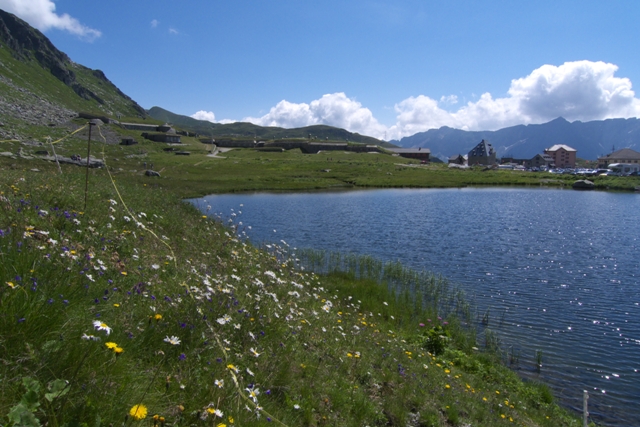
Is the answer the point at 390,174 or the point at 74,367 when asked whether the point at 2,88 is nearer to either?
the point at 390,174

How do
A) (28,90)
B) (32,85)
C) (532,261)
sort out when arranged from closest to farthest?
(532,261) < (28,90) < (32,85)

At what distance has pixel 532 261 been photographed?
2975 centimetres

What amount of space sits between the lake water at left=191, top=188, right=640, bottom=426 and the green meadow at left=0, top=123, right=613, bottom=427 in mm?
2258

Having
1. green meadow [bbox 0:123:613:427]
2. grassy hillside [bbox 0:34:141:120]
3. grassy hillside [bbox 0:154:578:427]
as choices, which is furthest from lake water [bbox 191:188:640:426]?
grassy hillside [bbox 0:34:141:120]

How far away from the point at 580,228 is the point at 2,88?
495 feet

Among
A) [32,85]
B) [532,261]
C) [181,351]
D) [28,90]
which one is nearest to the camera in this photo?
[181,351]

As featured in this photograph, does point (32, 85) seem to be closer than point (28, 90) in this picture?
No

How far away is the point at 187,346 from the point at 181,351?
98 mm

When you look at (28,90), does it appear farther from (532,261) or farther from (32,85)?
(532,261)

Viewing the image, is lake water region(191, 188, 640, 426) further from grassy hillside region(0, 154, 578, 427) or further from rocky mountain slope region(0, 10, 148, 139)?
rocky mountain slope region(0, 10, 148, 139)

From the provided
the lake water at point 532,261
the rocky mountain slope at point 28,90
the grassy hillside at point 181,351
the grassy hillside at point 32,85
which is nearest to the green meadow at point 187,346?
the grassy hillside at point 181,351

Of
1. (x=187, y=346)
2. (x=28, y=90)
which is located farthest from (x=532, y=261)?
(x=28, y=90)

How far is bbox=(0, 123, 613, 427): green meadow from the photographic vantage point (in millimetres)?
4098

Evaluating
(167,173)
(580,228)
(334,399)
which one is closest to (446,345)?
(334,399)
